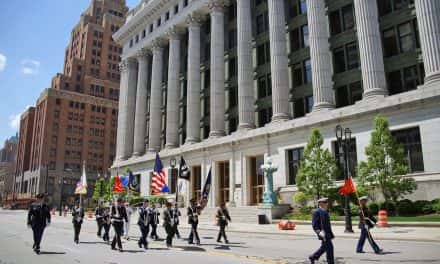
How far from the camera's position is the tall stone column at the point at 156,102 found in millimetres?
58406

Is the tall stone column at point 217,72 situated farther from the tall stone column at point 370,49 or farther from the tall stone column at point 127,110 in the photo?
the tall stone column at point 127,110

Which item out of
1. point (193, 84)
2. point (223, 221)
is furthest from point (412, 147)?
point (193, 84)

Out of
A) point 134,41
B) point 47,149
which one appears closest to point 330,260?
point 134,41

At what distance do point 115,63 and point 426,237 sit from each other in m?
136

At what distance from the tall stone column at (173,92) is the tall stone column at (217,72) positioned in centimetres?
934

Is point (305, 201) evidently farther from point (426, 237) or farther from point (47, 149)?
point (47, 149)

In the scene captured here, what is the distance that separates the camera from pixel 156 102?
60156 millimetres

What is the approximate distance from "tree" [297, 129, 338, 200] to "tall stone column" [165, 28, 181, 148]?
26.4 meters

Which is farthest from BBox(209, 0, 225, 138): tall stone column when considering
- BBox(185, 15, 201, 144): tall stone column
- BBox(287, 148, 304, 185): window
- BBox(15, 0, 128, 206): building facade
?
BBox(15, 0, 128, 206): building facade

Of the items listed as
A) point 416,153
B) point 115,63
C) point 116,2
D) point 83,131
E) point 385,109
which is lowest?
point 416,153

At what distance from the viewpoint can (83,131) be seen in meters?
126

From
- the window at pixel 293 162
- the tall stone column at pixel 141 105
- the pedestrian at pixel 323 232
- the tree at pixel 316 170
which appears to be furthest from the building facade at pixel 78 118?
the pedestrian at pixel 323 232

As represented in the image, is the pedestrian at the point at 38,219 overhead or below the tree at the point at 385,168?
below

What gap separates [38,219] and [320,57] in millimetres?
30048
